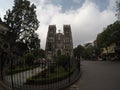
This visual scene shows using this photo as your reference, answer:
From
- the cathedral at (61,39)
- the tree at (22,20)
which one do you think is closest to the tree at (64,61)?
the tree at (22,20)

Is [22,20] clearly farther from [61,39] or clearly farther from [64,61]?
[61,39]

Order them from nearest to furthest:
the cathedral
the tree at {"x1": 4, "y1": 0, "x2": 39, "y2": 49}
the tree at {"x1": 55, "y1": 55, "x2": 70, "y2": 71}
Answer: the tree at {"x1": 55, "y1": 55, "x2": 70, "y2": 71}
the tree at {"x1": 4, "y1": 0, "x2": 39, "y2": 49}
the cathedral

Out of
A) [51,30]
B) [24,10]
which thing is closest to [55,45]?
[51,30]

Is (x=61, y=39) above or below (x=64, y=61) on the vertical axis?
above

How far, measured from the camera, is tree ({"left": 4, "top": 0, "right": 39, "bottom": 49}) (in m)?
45.8

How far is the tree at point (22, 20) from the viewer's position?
4578 centimetres

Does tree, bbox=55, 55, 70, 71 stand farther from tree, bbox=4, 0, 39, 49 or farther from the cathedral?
the cathedral

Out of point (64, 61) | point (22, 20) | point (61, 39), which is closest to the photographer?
point (64, 61)

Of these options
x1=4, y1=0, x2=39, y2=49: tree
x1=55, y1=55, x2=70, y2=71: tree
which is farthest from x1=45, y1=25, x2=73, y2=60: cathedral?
x1=55, y1=55, x2=70, y2=71: tree

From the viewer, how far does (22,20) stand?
4684 cm

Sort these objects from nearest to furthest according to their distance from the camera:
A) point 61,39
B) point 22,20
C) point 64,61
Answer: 1. point 64,61
2. point 22,20
3. point 61,39

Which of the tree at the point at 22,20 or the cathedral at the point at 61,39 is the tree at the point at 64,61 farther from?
the cathedral at the point at 61,39

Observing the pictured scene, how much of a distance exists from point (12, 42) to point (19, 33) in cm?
285

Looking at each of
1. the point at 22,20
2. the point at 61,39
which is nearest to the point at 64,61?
the point at 22,20
